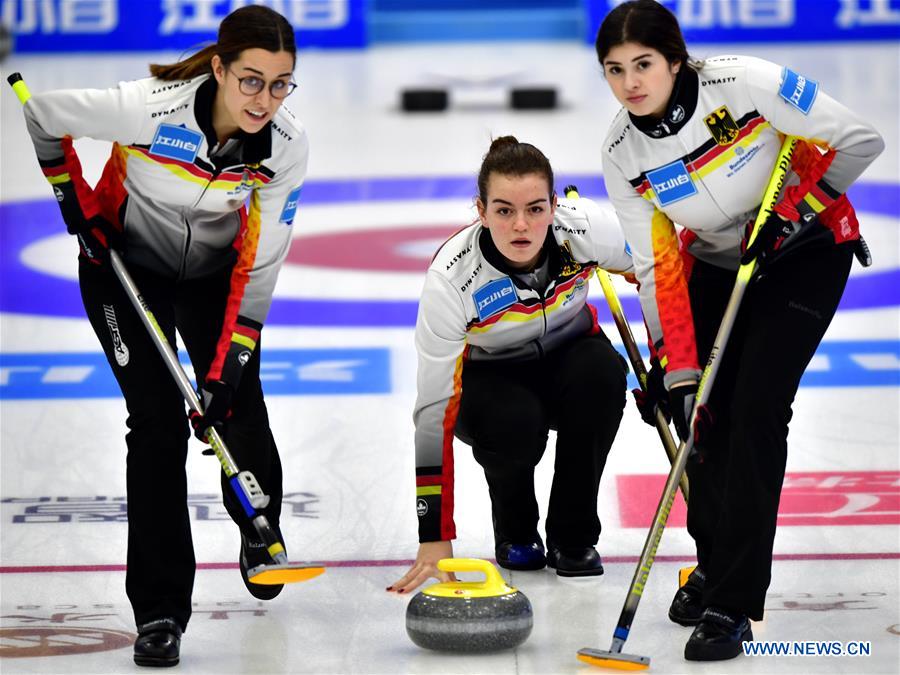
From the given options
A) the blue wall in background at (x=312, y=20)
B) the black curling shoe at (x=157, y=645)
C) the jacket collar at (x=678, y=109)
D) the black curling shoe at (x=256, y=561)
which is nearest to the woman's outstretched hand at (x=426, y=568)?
the black curling shoe at (x=256, y=561)

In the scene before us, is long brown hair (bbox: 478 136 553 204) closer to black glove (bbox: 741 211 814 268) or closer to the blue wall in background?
black glove (bbox: 741 211 814 268)

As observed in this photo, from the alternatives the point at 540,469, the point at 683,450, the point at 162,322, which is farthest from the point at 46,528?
the point at 683,450

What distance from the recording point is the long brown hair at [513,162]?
11.8ft

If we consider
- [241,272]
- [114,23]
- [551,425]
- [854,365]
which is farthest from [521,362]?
[114,23]

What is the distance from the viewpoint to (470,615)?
3.32 metres

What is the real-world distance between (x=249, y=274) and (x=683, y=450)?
1.11 metres

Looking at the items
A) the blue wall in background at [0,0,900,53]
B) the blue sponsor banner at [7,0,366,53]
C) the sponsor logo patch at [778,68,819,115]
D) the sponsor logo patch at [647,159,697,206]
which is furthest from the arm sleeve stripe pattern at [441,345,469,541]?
the blue sponsor banner at [7,0,366,53]

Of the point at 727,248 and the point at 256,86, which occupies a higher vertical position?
the point at 256,86

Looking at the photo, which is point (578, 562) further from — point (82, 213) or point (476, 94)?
point (476, 94)

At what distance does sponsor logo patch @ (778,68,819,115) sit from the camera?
3387mm

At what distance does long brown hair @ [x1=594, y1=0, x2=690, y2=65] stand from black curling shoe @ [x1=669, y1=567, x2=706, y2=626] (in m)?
1.21

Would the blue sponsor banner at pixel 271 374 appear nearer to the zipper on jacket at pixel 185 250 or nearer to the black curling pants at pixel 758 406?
the zipper on jacket at pixel 185 250

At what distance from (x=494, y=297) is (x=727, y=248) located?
0.57m

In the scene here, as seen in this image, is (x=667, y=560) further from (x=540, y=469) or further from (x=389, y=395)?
(x=389, y=395)
